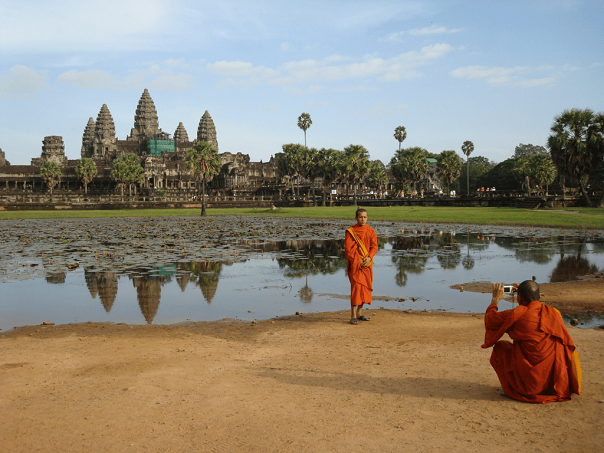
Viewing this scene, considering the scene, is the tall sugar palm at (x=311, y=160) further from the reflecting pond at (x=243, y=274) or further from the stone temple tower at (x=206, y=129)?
the reflecting pond at (x=243, y=274)

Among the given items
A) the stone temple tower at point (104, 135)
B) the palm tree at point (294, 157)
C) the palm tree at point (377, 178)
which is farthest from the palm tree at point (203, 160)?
the stone temple tower at point (104, 135)

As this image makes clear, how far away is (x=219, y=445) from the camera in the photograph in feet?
13.3

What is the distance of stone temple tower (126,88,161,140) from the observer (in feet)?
424

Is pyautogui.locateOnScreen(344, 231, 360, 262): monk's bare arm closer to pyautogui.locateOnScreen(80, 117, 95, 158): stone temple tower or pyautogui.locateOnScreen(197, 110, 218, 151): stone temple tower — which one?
pyautogui.locateOnScreen(197, 110, 218, 151): stone temple tower

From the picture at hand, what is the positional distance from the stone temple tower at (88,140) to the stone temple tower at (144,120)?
31.6ft

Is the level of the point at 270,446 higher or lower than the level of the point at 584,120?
lower

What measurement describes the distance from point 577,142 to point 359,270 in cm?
4926

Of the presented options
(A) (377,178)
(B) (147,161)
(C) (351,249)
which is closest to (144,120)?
(B) (147,161)

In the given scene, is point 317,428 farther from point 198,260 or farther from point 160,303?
point 198,260

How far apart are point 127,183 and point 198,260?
3603 inches

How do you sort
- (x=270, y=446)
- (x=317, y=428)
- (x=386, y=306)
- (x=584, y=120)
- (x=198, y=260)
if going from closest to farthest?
(x=270, y=446) → (x=317, y=428) → (x=386, y=306) → (x=198, y=260) → (x=584, y=120)

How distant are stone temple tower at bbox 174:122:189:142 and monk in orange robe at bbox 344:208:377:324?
433 feet

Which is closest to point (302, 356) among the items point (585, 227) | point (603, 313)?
point (603, 313)

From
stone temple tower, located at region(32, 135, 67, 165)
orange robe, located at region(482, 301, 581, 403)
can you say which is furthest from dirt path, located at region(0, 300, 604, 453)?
stone temple tower, located at region(32, 135, 67, 165)
